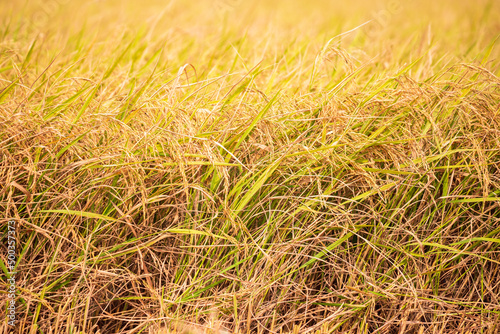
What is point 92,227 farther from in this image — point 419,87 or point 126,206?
point 419,87

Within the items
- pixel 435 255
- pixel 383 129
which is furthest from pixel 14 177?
pixel 435 255

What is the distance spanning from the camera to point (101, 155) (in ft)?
4.06

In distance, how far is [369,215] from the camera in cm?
125

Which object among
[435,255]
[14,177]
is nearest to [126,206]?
[14,177]

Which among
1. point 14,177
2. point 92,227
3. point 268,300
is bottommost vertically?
point 268,300

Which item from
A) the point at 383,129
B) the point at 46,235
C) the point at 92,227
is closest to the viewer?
the point at 46,235

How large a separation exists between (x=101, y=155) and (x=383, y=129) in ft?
3.17

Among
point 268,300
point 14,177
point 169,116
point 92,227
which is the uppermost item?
point 169,116

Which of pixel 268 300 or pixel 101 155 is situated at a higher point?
pixel 101 155

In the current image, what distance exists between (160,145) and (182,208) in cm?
23

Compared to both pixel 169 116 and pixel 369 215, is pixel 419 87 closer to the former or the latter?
pixel 369 215

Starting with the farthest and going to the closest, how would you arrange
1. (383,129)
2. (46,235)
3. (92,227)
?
1. (383,129)
2. (92,227)
3. (46,235)

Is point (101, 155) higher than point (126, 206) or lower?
higher

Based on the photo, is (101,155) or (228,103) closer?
(101,155)
